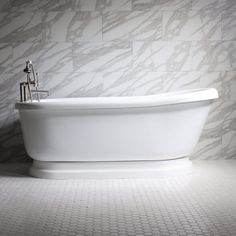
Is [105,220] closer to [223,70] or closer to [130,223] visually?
[130,223]

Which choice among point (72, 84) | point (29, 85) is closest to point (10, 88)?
point (29, 85)

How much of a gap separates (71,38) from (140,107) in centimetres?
125

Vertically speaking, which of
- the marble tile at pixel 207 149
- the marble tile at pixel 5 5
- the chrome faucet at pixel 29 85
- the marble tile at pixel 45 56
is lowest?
the marble tile at pixel 207 149

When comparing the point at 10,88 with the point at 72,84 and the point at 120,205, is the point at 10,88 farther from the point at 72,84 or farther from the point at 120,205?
the point at 120,205

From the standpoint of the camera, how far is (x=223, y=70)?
4453 millimetres

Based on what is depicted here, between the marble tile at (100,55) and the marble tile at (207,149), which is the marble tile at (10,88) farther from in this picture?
the marble tile at (207,149)

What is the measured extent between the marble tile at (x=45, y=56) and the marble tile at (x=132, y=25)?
1.30 feet

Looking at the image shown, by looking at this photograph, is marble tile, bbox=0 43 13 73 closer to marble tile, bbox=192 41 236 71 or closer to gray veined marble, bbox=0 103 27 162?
gray veined marble, bbox=0 103 27 162

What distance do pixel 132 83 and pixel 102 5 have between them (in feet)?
2.49

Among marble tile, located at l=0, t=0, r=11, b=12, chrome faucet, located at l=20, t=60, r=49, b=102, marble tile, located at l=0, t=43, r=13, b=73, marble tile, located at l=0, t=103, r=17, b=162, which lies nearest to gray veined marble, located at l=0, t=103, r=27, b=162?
marble tile, located at l=0, t=103, r=17, b=162

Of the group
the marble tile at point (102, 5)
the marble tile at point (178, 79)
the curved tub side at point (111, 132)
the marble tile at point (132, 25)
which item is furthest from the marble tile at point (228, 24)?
the curved tub side at point (111, 132)

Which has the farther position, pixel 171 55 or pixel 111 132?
pixel 171 55

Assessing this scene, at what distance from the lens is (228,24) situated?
4.43 meters

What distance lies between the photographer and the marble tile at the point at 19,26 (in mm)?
4402
